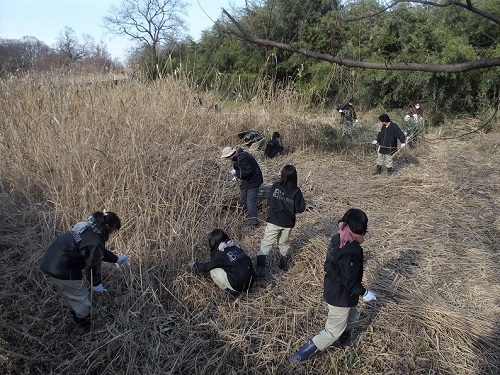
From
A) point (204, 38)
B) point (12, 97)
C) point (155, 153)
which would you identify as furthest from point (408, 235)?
point (204, 38)

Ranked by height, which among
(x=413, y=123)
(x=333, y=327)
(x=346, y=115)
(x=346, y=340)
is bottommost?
(x=346, y=340)

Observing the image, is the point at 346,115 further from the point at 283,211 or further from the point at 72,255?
the point at 72,255

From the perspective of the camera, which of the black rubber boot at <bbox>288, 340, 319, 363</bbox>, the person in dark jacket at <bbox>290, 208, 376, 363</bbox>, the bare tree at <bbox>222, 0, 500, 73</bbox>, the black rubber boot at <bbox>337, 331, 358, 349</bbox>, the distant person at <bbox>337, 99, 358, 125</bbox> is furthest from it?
the distant person at <bbox>337, 99, 358, 125</bbox>

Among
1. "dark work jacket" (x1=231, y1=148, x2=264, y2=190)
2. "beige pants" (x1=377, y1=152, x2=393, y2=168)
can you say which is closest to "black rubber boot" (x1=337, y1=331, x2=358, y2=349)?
"dark work jacket" (x1=231, y1=148, x2=264, y2=190)

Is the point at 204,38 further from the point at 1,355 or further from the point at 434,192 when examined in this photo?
the point at 1,355

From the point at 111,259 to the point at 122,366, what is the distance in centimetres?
74

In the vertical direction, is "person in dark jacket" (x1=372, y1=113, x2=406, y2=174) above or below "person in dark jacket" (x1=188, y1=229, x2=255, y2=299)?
above

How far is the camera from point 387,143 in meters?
6.88

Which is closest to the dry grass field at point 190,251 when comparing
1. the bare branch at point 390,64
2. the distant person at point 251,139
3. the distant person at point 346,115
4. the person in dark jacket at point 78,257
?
the person in dark jacket at point 78,257

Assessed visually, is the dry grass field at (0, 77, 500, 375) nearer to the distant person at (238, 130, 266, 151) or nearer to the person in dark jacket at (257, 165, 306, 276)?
the person in dark jacket at (257, 165, 306, 276)

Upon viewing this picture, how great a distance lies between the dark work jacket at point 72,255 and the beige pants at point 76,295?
54 millimetres

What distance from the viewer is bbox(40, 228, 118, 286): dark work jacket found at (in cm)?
261

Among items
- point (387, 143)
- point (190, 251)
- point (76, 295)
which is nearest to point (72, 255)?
point (76, 295)

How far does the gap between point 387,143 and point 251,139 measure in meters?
2.38
